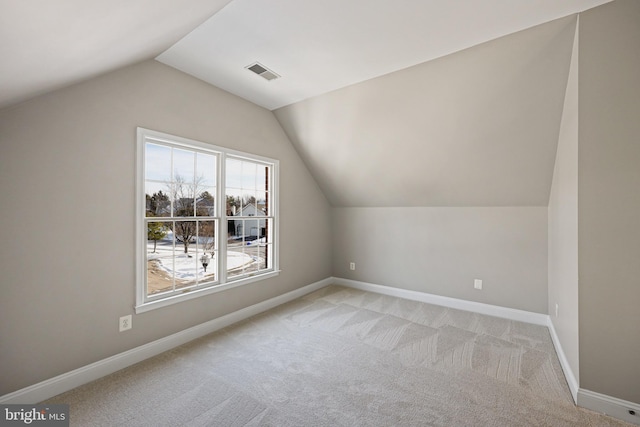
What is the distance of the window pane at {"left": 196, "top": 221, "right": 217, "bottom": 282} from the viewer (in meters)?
3.19

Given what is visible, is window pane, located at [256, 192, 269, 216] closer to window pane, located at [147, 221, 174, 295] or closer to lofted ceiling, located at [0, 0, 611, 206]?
lofted ceiling, located at [0, 0, 611, 206]

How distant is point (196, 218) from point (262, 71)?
1713 mm

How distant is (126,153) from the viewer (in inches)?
98.3

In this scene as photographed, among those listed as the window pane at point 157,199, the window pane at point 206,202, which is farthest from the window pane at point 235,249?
the window pane at point 157,199

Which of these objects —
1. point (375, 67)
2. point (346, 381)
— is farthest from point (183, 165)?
point (346, 381)

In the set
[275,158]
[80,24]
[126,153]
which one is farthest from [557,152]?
[126,153]

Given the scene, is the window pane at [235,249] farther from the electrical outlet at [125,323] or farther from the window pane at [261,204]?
the electrical outlet at [125,323]

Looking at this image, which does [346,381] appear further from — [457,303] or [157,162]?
[157,162]

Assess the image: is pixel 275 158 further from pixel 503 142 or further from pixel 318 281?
pixel 503 142

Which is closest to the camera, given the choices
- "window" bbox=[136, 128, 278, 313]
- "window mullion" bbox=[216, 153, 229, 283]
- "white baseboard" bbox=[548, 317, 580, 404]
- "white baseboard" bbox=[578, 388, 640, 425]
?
"white baseboard" bbox=[578, 388, 640, 425]

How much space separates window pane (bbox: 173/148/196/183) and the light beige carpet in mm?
1743

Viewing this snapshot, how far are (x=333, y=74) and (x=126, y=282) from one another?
2823 millimetres

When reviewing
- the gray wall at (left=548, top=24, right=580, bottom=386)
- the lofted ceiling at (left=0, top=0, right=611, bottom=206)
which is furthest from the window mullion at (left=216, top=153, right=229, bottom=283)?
the gray wall at (left=548, top=24, right=580, bottom=386)

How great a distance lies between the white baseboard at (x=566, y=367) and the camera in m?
2.05
